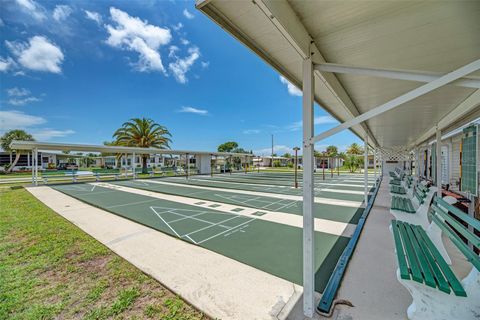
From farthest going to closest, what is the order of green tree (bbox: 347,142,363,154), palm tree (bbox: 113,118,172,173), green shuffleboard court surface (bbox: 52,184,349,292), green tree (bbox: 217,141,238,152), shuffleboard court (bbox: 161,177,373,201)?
green tree (bbox: 217,141,238,152), green tree (bbox: 347,142,363,154), palm tree (bbox: 113,118,172,173), shuffleboard court (bbox: 161,177,373,201), green shuffleboard court surface (bbox: 52,184,349,292)

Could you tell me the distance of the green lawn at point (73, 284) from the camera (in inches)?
82.4

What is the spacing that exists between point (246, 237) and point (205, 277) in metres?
1.52

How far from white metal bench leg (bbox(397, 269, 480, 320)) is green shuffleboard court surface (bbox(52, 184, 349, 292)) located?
3.15ft

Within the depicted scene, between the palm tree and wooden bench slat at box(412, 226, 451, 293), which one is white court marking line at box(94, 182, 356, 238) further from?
the palm tree

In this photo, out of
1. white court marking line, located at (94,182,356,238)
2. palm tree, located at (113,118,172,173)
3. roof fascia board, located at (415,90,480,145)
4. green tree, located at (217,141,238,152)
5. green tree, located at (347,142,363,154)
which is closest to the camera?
roof fascia board, located at (415,90,480,145)

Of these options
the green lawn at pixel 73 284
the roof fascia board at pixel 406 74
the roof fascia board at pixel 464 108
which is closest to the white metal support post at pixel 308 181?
the roof fascia board at pixel 406 74

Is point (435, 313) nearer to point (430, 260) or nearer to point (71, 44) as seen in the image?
point (430, 260)

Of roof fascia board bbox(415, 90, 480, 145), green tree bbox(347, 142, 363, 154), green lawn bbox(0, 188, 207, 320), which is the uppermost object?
green tree bbox(347, 142, 363, 154)

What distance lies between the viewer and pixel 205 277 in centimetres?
268

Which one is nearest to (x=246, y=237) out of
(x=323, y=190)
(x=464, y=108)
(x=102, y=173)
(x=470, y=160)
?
(x=464, y=108)

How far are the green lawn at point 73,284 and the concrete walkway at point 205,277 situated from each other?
0.16m

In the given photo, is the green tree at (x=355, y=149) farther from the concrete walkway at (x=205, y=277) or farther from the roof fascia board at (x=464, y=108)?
the concrete walkway at (x=205, y=277)

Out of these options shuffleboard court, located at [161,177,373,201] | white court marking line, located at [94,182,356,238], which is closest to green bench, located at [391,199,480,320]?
white court marking line, located at [94,182,356,238]

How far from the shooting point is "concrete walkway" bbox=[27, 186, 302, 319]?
211 centimetres
